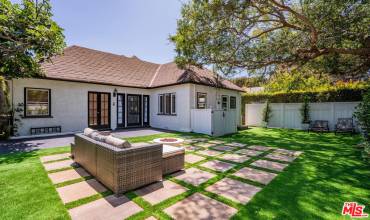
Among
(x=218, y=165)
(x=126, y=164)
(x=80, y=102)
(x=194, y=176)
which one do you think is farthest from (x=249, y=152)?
(x=80, y=102)

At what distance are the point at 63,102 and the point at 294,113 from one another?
16350 millimetres

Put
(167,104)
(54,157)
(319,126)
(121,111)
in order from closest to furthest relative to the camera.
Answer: (54,157) < (319,126) < (121,111) < (167,104)

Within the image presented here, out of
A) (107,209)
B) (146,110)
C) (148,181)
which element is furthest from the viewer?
(146,110)

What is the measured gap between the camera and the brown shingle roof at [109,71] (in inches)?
412

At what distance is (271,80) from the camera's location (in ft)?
36.0

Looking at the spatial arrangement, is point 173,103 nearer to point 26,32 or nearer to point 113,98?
point 113,98

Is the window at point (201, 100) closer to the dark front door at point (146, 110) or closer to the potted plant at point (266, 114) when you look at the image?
the dark front door at point (146, 110)

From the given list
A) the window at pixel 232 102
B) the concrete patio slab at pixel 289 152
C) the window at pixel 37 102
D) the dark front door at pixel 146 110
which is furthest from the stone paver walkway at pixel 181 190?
the window at pixel 232 102

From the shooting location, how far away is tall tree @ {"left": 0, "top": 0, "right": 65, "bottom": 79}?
5.89m

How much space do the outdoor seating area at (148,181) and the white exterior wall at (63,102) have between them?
5582 mm

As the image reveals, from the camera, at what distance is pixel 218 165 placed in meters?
5.17

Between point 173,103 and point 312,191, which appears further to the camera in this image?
point 173,103

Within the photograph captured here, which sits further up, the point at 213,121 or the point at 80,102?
the point at 80,102

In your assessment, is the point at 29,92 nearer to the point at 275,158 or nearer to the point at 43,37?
the point at 43,37
